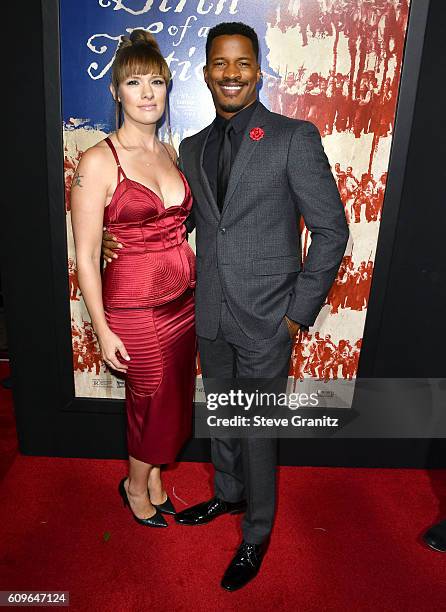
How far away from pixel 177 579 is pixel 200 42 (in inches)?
91.3

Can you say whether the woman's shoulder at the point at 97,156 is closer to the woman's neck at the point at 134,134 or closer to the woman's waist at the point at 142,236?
the woman's neck at the point at 134,134

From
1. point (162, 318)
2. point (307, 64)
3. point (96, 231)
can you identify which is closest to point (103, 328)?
point (162, 318)

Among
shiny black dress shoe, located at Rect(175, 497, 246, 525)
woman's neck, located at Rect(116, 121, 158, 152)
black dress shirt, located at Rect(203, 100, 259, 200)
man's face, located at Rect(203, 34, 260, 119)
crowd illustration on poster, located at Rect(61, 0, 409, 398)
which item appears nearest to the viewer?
man's face, located at Rect(203, 34, 260, 119)

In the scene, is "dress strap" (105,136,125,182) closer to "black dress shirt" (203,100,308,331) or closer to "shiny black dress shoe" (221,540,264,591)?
"black dress shirt" (203,100,308,331)

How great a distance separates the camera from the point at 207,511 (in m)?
2.57

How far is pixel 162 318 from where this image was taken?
86.3 inches

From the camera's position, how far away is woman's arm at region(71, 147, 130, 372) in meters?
1.97

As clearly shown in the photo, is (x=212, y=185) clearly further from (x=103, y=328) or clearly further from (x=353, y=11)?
(x=353, y=11)

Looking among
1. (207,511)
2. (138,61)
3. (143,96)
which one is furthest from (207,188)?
(207,511)

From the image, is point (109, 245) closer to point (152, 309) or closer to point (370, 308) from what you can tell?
point (152, 309)

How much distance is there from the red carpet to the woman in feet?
1.40

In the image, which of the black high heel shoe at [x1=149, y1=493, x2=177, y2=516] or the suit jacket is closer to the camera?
the suit jacket

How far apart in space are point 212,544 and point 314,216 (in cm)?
154

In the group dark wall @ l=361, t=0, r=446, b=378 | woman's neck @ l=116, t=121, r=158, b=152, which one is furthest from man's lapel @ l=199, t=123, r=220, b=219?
dark wall @ l=361, t=0, r=446, b=378
